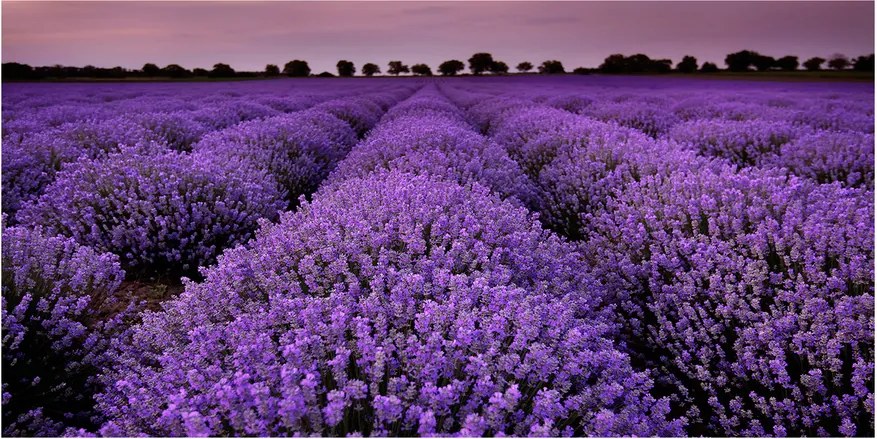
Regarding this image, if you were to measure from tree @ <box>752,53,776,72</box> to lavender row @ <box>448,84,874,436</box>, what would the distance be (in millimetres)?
41227

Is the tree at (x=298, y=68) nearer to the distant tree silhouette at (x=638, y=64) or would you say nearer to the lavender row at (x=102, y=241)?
the distant tree silhouette at (x=638, y=64)

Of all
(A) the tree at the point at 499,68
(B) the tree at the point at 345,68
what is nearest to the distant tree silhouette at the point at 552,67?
(A) the tree at the point at 499,68

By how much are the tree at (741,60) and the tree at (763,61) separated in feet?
0.43

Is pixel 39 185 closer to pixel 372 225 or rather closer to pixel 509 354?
pixel 372 225

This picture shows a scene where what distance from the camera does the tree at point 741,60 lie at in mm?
37969

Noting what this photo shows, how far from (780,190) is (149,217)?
373 cm

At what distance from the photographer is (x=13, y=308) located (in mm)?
2082

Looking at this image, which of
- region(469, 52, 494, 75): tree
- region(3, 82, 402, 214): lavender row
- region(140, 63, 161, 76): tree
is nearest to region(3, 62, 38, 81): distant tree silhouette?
region(140, 63, 161, 76): tree

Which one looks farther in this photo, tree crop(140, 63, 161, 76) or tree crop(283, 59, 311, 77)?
tree crop(283, 59, 311, 77)

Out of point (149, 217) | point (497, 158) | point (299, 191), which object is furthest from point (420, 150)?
point (149, 217)

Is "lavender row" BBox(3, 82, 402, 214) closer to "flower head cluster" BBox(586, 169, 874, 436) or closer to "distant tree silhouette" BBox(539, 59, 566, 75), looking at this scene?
"flower head cluster" BBox(586, 169, 874, 436)

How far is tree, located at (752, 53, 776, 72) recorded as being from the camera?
3791cm

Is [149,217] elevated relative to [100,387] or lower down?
elevated

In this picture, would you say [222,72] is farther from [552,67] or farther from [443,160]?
[443,160]
